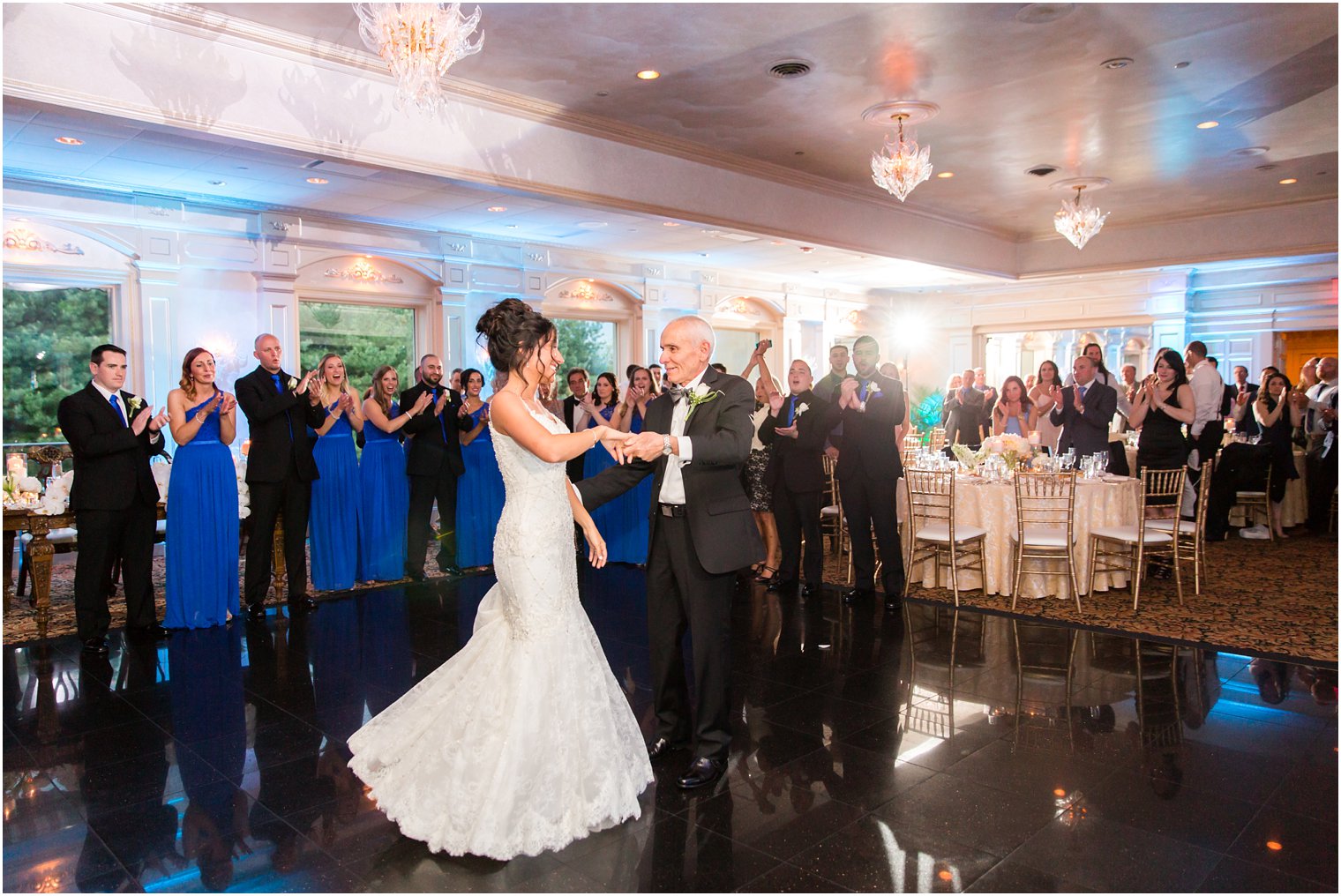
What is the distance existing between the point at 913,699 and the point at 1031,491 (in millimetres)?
2647

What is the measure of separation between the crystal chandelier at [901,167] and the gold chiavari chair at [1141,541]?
9.68 ft

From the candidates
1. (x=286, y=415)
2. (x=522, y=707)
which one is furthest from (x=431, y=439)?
(x=522, y=707)

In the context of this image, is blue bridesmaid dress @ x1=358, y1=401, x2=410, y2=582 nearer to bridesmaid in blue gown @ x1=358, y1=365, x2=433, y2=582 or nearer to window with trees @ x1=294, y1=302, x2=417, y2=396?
bridesmaid in blue gown @ x1=358, y1=365, x2=433, y2=582

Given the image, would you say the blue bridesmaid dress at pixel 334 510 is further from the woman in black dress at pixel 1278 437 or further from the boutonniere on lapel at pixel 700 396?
the woman in black dress at pixel 1278 437

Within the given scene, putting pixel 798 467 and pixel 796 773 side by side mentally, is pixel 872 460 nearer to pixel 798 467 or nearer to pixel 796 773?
pixel 798 467

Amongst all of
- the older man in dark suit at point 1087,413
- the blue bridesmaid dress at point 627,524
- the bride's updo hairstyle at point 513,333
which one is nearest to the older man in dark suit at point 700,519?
the bride's updo hairstyle at point 513,333

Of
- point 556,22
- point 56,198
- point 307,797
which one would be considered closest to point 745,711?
point 307,797

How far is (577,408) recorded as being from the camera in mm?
8172

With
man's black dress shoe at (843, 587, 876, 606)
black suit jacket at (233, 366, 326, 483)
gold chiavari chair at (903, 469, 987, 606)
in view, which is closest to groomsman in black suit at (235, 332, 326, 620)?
black suit jacket at (233, 366, 326, 483)

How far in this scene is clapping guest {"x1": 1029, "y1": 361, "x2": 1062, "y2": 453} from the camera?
8250 mm

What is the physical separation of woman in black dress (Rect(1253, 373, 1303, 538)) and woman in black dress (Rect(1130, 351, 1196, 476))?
7.60 feet

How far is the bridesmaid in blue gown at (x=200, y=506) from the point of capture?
5.52 metres

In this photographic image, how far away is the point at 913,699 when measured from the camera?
4.27 metres

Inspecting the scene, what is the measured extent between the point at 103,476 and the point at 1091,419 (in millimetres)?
6702
